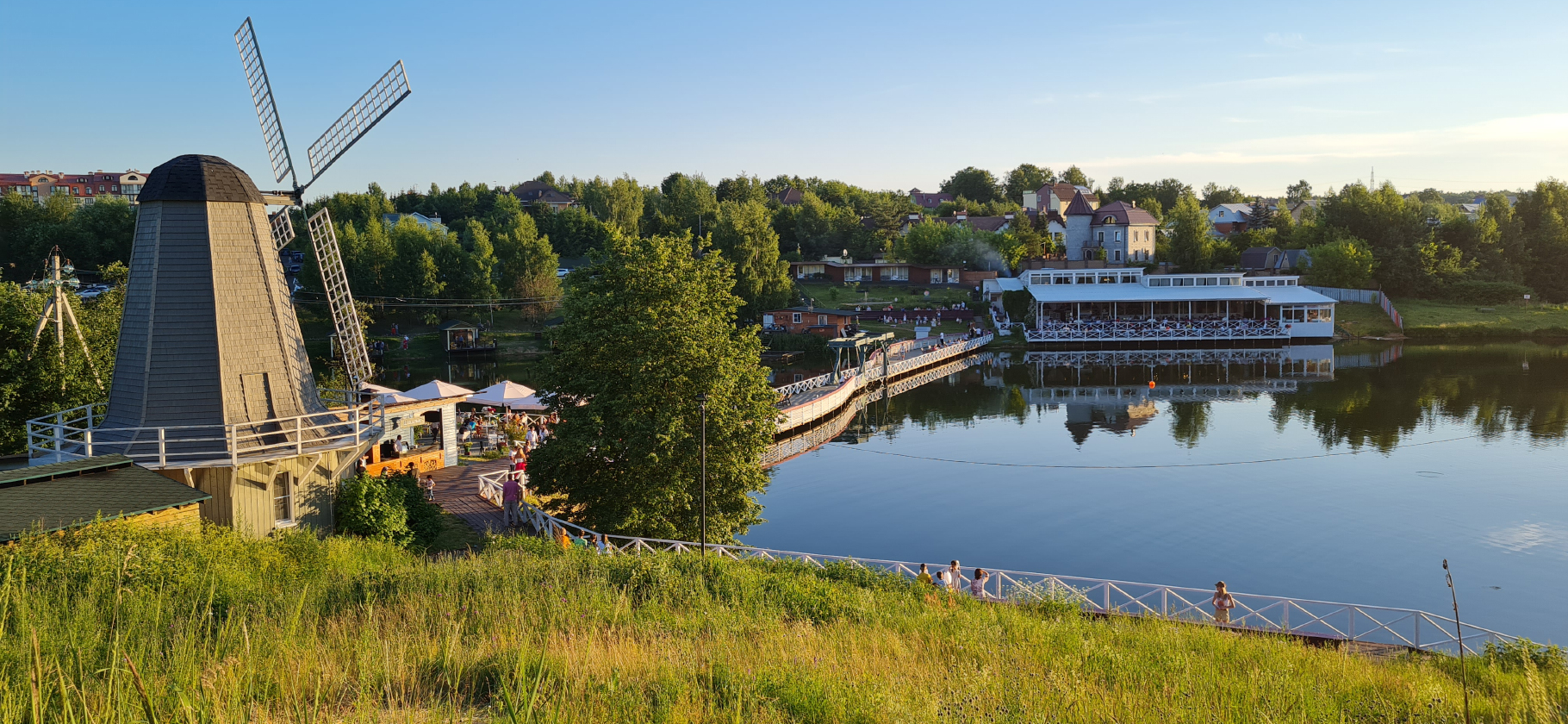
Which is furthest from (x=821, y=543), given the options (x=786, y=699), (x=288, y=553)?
(x=786, y=699)

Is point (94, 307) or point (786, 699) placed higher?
point (94, 307)

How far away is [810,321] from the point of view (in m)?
66.9

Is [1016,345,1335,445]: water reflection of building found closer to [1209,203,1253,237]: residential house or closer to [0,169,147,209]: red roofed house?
[1209,203,1253,237]: residential house

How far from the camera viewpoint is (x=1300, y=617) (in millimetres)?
16750

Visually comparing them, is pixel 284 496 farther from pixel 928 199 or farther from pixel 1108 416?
pixel 928 199

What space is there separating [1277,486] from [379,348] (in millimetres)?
51446

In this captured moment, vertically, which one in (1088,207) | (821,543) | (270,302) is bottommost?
(821,543)

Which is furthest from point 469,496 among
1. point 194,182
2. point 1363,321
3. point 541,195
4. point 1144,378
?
point 541,195

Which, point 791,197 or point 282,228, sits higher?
point 791,197

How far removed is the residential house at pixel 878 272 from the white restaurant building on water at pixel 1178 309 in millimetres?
10982

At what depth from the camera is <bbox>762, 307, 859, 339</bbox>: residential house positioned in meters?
65.9

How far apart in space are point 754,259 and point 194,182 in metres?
54.4

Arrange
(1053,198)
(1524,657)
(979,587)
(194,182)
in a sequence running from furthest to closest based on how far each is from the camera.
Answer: (1053,198) < (194,182) < (979,587) < (1524,657)

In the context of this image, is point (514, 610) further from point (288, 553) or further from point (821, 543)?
point (821, 543)
